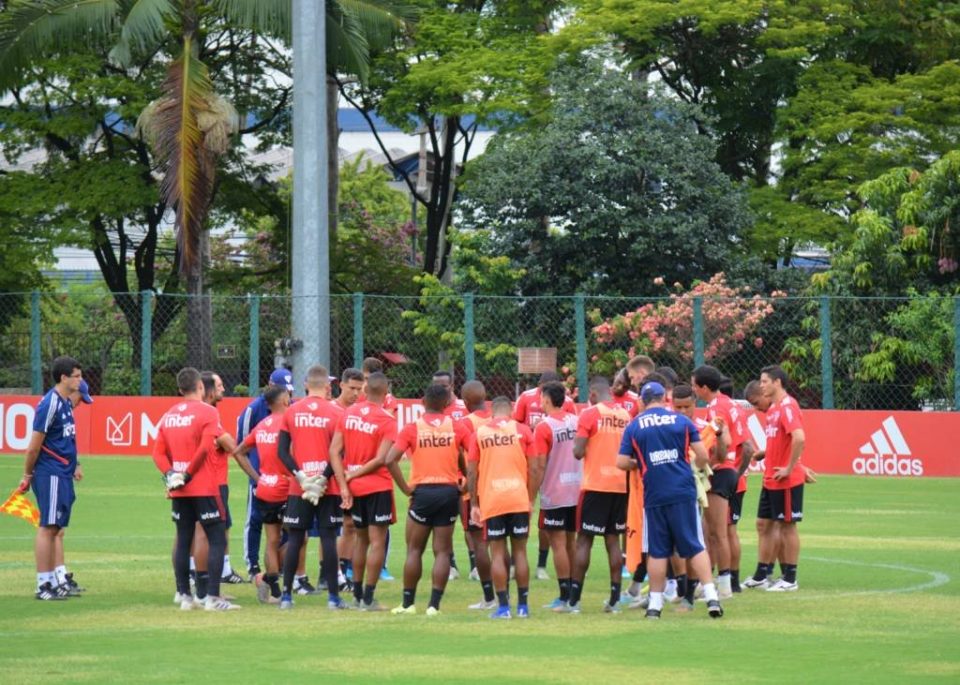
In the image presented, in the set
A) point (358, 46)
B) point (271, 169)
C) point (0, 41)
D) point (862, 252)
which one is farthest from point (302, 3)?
point (271, 169)

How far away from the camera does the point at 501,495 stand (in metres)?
13.1

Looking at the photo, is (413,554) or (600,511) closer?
(413,554)

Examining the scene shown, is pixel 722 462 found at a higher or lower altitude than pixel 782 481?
higher

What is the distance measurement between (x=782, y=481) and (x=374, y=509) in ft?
13.3

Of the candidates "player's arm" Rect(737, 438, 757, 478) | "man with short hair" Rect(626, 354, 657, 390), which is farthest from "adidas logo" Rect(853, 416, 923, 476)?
"man with short hair" Rect(626, 354, 657, 390)

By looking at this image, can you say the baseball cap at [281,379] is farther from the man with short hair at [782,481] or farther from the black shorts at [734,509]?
the man with short hair at [782,481]

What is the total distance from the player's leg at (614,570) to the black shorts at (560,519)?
1.17ft

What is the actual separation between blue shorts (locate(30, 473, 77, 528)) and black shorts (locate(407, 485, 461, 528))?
3342 mm

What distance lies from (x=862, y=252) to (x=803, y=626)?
21.4 m

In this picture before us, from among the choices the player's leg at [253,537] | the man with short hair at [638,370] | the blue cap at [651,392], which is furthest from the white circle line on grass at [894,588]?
the player's leg at [253,537]

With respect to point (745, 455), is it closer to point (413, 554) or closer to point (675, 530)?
point (675, 530)

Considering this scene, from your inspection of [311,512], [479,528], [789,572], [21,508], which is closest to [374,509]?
[311,512]

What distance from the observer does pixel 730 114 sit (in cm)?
4341

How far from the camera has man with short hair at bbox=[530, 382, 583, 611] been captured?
13.9 m
